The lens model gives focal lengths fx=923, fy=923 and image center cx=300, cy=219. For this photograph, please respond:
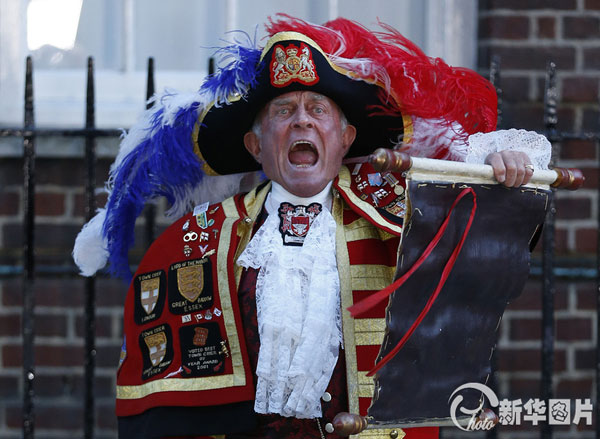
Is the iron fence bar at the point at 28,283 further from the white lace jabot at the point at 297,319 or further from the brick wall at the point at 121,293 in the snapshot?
the white lace jabot at the point at 297,319

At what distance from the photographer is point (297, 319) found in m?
2.64

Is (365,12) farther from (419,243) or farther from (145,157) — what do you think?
(419,243)

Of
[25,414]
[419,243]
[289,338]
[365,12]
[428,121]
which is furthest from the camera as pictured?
[365,12]

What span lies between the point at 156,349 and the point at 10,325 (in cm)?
121

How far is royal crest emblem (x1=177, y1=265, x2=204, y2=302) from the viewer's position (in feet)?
9.12

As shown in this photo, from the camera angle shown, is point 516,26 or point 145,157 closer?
point 145,157

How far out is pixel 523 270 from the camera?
8.27 feet

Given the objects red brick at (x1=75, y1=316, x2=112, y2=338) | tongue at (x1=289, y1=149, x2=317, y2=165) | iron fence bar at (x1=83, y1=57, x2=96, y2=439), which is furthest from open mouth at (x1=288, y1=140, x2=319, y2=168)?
red brick at (x1=75, y1=316, x2=112, y2=338)

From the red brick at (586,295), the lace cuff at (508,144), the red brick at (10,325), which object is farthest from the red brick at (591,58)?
the red brick at (10,325)

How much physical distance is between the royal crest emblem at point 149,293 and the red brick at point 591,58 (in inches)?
82.6

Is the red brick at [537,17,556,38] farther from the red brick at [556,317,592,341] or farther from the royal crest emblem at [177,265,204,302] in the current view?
the royal crest emblem at [177,265,204,302]

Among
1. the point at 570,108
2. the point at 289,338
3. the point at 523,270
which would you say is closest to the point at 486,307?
the point at 523,270

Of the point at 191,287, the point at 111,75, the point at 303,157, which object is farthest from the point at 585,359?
the point at 111,75

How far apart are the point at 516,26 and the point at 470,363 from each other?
1845 mm
